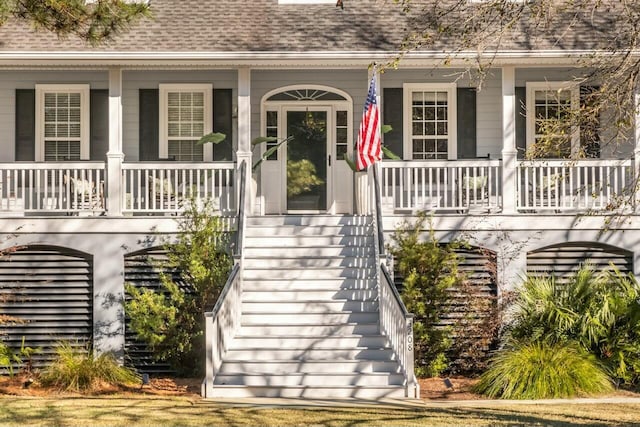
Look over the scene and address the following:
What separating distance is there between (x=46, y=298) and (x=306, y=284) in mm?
4449

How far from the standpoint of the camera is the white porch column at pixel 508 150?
17469 mm

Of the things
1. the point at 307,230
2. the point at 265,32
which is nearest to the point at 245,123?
the point at 265,32

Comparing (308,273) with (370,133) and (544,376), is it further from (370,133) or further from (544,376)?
(544,376)

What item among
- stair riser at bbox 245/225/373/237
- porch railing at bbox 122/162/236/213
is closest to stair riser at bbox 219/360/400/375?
stair riser at bbox 245/225/373/237

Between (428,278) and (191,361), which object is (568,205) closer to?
(428,278)

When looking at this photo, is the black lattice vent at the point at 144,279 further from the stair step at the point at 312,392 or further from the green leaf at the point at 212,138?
the stair step at the point at 312,392

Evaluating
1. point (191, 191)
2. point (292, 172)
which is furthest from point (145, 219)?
point (292, 172)

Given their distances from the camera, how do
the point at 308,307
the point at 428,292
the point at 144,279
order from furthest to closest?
1. the point at 144,279
2. the point at 428,292
3. the point at 308,307

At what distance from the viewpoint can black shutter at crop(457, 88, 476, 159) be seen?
19859 mm

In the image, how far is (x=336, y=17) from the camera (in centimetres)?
1936

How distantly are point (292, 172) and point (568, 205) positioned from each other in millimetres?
5387

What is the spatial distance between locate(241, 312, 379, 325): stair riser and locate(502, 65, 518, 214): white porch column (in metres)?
3.39

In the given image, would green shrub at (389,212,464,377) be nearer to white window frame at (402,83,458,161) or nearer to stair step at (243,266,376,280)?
stair step at (243,266,376,280)

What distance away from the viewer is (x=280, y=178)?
20.1m
